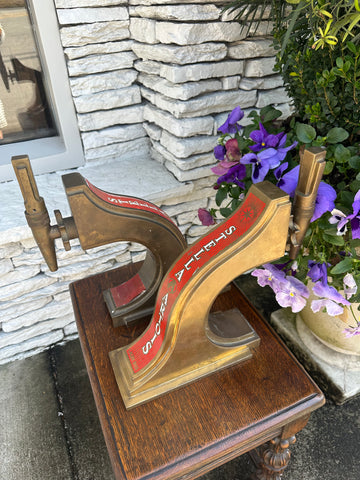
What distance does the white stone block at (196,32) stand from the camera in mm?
→ 989

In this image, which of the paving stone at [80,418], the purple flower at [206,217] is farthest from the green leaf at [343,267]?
the paving stone at [80,418]

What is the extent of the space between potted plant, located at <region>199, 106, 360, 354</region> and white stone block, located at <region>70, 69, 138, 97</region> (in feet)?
1.95

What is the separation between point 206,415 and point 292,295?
11.4 inches

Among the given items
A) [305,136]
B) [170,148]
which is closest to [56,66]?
[170,148]

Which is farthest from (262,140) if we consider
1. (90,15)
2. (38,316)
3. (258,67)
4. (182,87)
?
(38,316)

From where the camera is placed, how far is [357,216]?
640 mm

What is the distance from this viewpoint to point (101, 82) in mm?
1220

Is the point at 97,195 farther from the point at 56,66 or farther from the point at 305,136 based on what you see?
the point at 56,66

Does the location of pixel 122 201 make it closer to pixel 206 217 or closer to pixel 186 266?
pixel 186 266

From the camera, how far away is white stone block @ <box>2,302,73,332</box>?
1318 millimetres

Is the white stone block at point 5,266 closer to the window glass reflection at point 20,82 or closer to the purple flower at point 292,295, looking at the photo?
the window glass reflection at point 20,82

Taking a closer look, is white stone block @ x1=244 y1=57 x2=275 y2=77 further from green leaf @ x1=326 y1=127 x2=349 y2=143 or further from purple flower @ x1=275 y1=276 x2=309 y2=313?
purple flower @ x1=275 y1=276 x2=309 y2=313

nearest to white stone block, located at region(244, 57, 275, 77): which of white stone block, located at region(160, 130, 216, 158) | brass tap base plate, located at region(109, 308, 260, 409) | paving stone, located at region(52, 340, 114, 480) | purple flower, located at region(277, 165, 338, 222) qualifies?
white stone block, located at region(160, 130, 216, 158)

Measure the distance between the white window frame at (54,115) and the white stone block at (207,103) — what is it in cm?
32
